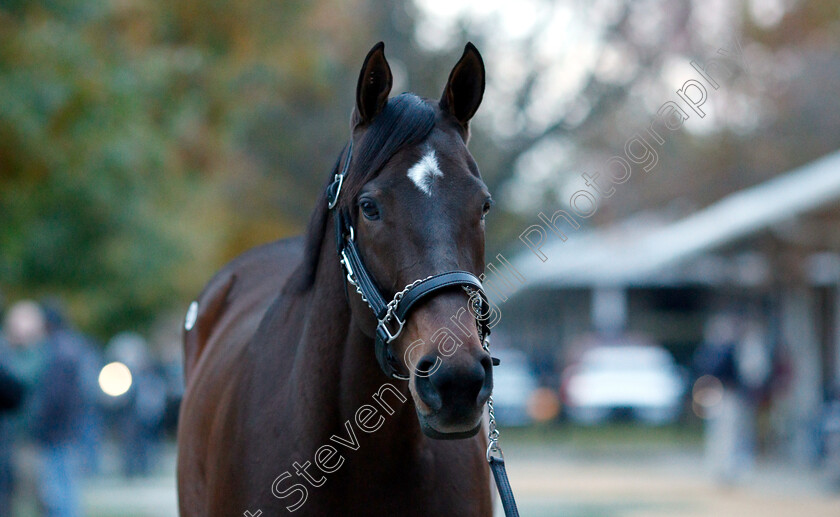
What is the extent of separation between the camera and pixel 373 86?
339 centimetres

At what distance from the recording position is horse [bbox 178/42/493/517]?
300cm

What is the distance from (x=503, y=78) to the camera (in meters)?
22.4

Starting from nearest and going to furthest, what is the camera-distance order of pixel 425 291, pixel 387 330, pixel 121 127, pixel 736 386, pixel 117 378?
1. pixel 425 291
2. pixel 387 330
3. pixel 117 378
4. pixel 121 127
5. pixel 736 386

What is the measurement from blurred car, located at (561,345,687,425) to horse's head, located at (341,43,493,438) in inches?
828

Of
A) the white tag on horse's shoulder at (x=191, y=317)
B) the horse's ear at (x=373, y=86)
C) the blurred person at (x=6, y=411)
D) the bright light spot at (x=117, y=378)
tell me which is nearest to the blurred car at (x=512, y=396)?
the bright light spot at (x=117, y=378)

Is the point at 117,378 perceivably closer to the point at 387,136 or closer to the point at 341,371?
the point at 341,371

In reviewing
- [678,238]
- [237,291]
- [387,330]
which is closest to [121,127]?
[237,291]

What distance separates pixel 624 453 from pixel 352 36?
11.4 m

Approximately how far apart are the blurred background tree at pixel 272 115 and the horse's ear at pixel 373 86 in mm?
5476

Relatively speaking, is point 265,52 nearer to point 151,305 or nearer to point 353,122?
Result: point 151,305

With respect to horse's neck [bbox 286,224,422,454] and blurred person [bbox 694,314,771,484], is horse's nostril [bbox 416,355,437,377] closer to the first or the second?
horse's neck [bbox 286,224,422,454]

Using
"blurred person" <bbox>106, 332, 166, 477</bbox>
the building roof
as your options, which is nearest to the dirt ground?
the building roof

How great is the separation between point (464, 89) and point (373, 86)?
31cm

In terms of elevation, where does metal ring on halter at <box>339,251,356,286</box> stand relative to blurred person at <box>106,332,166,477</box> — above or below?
below
